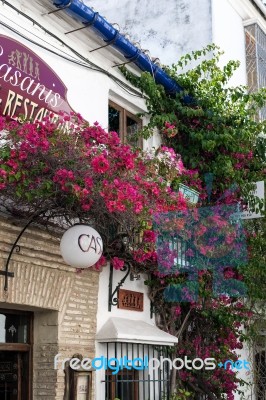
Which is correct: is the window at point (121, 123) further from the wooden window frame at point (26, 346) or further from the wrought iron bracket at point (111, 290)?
the wooden window frame at point (26, 346)

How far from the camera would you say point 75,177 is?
663 cm

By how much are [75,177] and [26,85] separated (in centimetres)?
150

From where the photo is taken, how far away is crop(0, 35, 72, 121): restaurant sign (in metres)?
7.26

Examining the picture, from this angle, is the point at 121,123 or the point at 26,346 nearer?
the point at 26,346

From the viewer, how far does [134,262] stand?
8914mm

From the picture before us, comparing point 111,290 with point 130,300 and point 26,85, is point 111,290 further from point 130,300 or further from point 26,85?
point 26,85

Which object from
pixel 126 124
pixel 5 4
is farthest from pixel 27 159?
pixel 126 124

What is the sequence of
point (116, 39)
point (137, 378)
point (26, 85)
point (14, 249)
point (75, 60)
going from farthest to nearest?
point (137, 378) → point (116, 39) → point (75, 60) → point (26, 85) → point (14, 249)

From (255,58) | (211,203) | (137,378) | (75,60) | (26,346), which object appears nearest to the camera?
(26,346)

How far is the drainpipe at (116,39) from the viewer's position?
8219 mm

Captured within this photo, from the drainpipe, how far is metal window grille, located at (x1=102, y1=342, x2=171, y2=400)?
12.7 feet

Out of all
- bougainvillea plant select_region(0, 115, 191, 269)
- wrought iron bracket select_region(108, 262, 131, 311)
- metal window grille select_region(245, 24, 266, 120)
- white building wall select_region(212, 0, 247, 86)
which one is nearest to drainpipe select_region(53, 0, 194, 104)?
bougainvillea plant select_region(0, 115, 191, 269)

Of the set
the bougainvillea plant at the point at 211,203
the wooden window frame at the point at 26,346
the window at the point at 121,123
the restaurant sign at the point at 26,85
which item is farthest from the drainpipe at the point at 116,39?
the wooden window frame at the point at 26,346

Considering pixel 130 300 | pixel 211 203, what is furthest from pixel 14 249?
pixel 211 203
